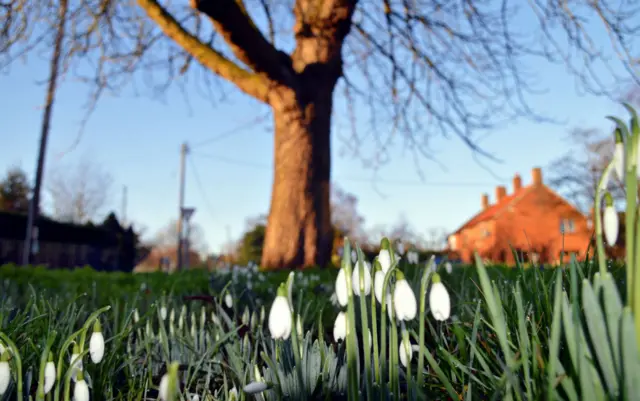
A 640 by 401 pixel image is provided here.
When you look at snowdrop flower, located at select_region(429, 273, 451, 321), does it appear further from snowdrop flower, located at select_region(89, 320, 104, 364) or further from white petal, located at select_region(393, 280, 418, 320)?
snowdrop flower, located at select_region(89, 320, 104, 364)

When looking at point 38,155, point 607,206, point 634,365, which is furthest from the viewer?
point 38,155

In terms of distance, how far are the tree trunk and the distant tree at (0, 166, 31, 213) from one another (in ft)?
89.3

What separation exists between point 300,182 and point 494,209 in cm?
3780

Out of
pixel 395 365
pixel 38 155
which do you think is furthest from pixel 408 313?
pixel 38 155

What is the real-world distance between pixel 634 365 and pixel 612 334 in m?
0.07

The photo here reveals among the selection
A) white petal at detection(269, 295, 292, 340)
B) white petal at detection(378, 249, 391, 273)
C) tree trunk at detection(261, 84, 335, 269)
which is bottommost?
white petal at detection(269, 295, 292, 340)

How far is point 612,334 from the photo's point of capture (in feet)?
3.59

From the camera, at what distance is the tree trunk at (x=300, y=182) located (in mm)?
8234

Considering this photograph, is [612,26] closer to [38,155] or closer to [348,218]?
[38,155]

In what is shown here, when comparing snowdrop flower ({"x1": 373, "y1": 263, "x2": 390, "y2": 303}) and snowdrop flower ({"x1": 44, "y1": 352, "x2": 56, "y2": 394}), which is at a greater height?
snowdrop flower ({"x1": 373, "y1": 263, "x2": 390, "y2": 303})

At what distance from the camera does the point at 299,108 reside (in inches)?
331

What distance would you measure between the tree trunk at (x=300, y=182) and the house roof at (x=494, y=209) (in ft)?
105

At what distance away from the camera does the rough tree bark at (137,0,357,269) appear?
8.23 meters

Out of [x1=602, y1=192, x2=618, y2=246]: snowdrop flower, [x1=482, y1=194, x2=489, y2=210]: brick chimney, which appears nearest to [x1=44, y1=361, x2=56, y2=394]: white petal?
[x1=602, y1=192, x2=618, y2=246]: snowdrop flower
